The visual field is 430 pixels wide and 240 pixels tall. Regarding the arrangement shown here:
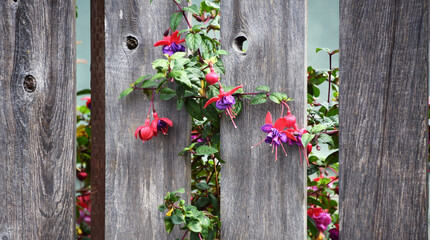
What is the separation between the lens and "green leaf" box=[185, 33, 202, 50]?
1.09m

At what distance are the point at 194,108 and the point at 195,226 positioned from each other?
12.4 inches

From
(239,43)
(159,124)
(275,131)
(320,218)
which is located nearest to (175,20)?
(239,43)

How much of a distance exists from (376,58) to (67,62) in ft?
2.89

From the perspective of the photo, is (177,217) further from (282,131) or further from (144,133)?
(282,131)

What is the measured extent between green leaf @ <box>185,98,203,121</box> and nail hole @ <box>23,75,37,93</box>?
492mm

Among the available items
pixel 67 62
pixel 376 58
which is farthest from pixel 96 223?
pixel 376 58

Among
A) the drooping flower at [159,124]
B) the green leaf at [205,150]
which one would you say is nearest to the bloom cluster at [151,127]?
the drooping flower at [159,124]

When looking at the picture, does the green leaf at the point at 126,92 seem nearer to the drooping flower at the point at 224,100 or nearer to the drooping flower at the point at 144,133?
the drooping flower at the point at 144,133

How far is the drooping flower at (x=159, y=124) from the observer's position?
1.12m

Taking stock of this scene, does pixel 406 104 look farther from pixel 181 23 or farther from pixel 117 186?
pixel 117 186

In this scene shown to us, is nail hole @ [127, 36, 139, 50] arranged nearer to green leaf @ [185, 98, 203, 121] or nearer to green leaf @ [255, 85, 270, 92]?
green leaf @ [185, 98, 203, 121]

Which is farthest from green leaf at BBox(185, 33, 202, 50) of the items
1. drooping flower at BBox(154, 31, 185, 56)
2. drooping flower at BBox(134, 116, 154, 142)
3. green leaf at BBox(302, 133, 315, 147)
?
green leaf at BBox(302, 133, 315, 147)

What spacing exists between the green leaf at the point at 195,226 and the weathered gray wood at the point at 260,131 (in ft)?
0.32

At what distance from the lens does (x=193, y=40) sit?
1101 millimetres
